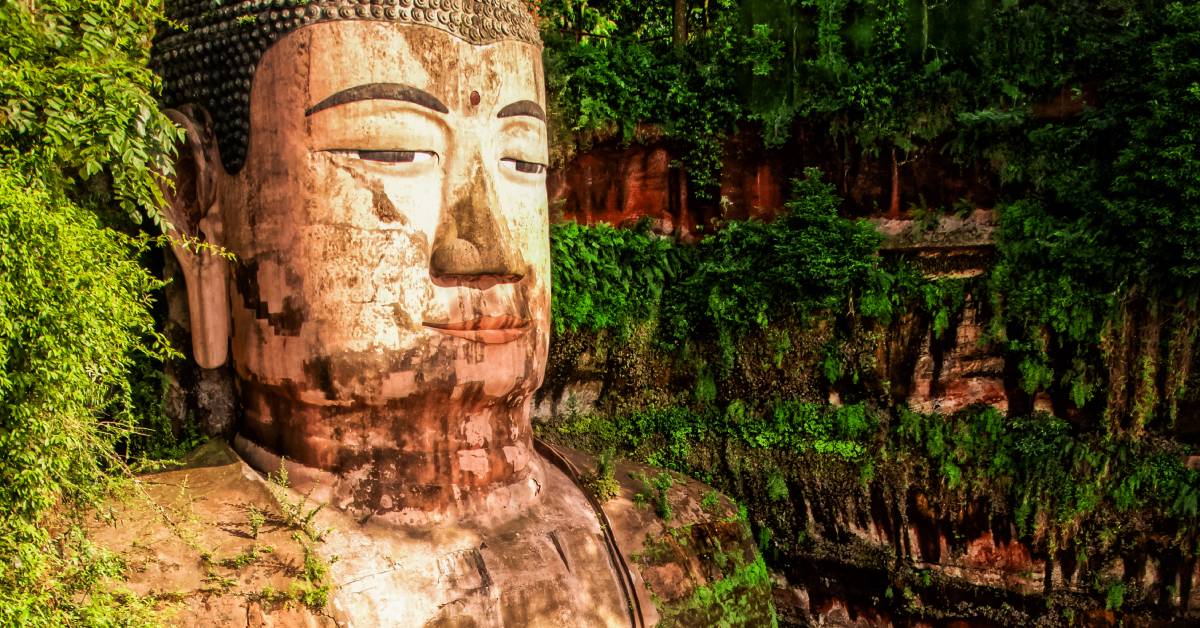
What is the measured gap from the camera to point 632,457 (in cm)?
985

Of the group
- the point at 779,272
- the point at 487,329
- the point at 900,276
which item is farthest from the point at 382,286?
the point at 900,276

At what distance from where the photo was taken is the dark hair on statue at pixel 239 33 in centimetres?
539

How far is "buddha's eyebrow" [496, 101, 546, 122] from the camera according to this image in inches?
226

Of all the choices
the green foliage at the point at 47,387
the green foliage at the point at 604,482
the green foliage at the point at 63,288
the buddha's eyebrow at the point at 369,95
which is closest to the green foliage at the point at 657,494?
the green foliage at the point at 604,482

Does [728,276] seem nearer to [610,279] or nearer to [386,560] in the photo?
[610,279]

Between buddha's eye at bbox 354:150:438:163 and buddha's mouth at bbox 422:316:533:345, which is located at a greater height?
buddha's eye at bbox 354:150:438:163

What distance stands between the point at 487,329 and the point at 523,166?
1.04 meters

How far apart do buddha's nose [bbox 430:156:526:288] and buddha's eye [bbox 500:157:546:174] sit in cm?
24

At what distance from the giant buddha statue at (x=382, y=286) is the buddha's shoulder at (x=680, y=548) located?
10 cm

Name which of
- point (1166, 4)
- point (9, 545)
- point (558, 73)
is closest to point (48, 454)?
point (9, 545)

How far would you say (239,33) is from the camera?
5535mm

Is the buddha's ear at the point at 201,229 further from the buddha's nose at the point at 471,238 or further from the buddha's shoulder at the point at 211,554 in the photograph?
the buddha's nose at the point at 471,238

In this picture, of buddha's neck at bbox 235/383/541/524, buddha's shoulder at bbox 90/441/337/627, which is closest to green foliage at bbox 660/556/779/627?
buddha's neck at bbox 235/383/541/524

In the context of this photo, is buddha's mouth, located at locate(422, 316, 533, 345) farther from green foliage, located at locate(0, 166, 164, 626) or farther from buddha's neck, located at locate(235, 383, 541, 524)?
green foliage, located at locate(0, 166, 164, 626)
